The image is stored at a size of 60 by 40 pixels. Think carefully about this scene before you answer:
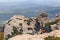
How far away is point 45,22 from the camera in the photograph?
4034 centimetres

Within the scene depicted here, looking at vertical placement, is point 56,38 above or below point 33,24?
above

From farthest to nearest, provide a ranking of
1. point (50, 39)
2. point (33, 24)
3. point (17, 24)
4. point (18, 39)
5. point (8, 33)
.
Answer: point (33, 24)
point (17, 24)
point (8, 33)
point (18, 39)
point (50, 39)

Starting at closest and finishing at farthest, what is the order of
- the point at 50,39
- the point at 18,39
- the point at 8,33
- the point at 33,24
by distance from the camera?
the point at 50,39 < the point at 18,39 < the point at 8,33 < the point at 33,24

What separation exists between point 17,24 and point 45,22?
260 inches

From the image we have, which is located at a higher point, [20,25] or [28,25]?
[20,25]

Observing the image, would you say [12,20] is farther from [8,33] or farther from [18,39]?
[18,39]

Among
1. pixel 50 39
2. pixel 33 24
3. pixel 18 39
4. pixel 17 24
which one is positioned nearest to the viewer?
pixel 50 39

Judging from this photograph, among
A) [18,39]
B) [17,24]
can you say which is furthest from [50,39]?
[17,24]

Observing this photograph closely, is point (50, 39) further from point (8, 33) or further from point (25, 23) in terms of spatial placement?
point (25, 23)

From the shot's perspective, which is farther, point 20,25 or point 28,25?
point 28,25

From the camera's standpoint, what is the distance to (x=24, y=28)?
113 feet

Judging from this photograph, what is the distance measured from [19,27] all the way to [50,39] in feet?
43.8

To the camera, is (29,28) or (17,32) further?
(29,28)

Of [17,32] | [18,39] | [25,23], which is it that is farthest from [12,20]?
[18,39]
